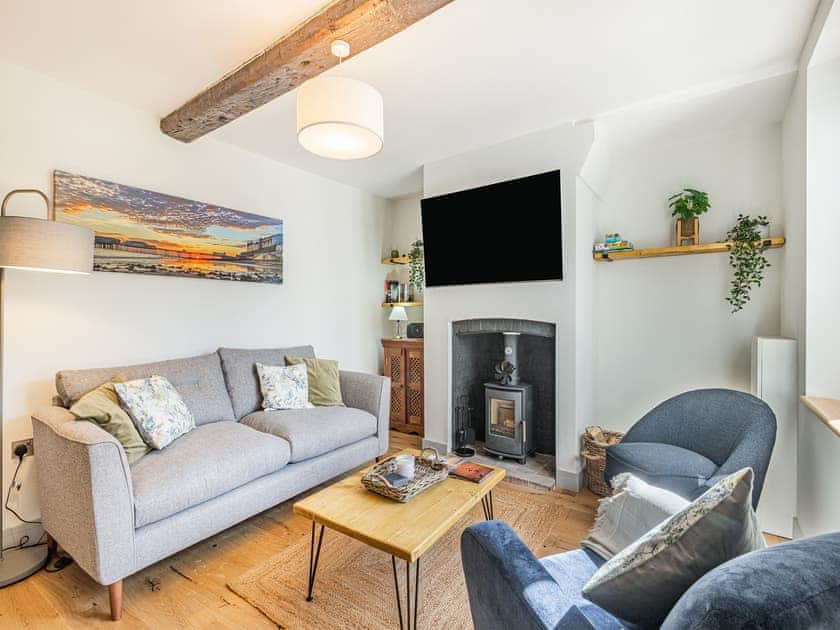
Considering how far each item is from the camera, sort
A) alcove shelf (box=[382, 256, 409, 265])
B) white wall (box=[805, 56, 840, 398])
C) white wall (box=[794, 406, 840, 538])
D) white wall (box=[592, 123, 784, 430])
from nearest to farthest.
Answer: white wall (box=[794, 406, 840, 538]) < white wall (box=[805, 56, 840, 398]) < white wall (box=[592, 123, 784, 430]) < alcove shelf (box=[382, 256, 409, 265])

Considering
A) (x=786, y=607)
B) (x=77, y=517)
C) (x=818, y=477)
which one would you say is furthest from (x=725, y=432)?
(x=77, y=517)

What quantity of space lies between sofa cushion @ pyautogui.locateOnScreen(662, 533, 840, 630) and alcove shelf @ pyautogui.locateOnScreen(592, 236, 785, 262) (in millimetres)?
2516

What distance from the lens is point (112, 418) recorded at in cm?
199

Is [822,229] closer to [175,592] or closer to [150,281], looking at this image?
[175,592]

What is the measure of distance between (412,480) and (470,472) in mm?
329

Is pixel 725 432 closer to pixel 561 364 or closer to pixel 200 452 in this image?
pixel 561 364

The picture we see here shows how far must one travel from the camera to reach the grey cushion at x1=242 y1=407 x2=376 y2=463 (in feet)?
8.23

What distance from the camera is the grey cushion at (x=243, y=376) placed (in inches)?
112

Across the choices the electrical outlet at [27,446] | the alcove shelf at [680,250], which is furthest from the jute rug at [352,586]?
the alcove shelf at [680,250]

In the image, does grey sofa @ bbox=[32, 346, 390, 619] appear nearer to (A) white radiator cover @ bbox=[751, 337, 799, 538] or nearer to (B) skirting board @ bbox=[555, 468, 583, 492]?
(B) skirting board @ bbox=[555, 468, 583, 492]

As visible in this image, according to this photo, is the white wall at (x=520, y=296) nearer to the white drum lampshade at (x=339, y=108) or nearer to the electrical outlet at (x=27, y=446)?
the white drum lampshade at (x=339, y=108)

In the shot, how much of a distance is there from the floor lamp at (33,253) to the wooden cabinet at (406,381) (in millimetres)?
2601

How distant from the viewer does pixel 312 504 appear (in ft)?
5.76

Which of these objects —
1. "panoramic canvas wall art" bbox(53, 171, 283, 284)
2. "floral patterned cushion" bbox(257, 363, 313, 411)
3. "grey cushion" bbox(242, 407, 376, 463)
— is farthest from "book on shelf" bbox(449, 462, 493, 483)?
"panoramic canvas wall art" bbox(53, 171, 283, 284)
